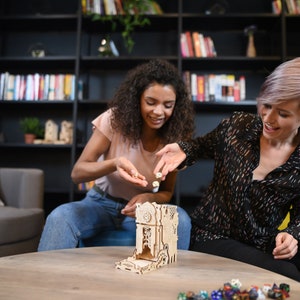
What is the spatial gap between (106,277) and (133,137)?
80 cm

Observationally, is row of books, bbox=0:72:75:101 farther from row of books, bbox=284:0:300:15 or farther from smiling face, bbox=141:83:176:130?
row of books, bbox=284:0:300:15

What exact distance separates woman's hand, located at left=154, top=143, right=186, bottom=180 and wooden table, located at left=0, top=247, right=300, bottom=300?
325 millimetres

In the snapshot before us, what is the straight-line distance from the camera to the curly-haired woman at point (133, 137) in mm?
1484

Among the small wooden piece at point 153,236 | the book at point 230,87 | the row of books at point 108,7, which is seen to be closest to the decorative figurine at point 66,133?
the row of books at point 108,7

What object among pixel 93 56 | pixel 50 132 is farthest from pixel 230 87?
pixel 50 132

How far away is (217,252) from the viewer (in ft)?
3.76

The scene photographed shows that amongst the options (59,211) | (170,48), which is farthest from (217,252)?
(170,48)

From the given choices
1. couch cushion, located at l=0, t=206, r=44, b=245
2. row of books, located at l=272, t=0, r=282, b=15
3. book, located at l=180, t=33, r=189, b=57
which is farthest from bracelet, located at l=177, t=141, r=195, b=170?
row of books, located at l=272, t=0, r=282, b=15

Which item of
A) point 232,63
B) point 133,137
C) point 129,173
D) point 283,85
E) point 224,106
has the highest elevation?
point 232,63

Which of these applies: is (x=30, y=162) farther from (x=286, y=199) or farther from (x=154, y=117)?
(x=286, y=199)

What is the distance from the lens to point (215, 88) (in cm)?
287

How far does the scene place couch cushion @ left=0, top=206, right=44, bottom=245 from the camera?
1731mm

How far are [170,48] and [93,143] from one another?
6.17 ft

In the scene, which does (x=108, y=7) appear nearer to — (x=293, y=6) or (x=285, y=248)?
(x=293, y=6)
